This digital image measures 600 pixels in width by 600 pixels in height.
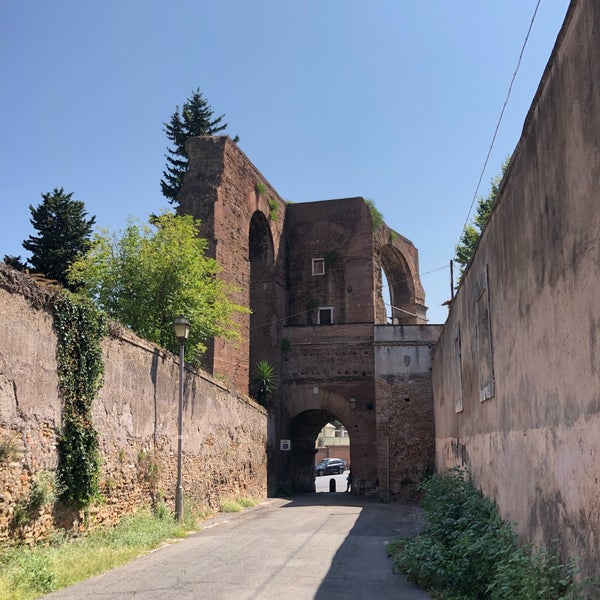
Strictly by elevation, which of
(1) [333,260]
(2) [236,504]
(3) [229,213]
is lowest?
(2) [236,504]

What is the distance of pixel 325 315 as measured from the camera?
2970 centimetres

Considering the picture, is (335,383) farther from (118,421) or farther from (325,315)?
(118,421)

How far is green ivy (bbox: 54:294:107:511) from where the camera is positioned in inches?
347

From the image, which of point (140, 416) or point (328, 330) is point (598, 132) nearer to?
point (140, 416)

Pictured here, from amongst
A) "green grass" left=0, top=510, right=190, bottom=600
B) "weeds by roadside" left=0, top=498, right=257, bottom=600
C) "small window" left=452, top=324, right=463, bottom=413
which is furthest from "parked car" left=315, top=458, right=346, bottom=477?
"green grass" left=0, top=510, right=190, bottom=600

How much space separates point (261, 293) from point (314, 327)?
282cm

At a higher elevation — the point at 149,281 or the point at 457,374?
the point at 149,281

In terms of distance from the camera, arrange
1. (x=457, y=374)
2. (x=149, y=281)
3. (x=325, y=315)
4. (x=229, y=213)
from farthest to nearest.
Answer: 1. (x=325, y=315)
2. (x=229, y=213)
3. (x=149, y=281)
4. (x=457, y=374)

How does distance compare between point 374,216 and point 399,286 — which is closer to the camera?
point 374,216

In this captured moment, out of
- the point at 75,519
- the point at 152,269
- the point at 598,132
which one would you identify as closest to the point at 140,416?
the point at 75,519

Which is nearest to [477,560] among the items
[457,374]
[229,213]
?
[457,374]

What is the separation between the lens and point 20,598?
620 cm

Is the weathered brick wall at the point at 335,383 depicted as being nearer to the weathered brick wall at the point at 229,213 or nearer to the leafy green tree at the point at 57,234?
the weathered brick wall at the point at 229,213

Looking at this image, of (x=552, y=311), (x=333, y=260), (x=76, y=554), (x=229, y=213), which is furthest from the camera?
(x=333, y=260)
